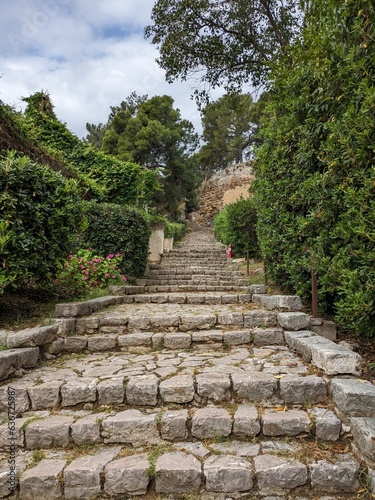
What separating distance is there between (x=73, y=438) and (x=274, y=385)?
1.48 metres

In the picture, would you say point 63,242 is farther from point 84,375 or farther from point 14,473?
point 14,473

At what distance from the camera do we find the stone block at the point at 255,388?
2434 millimetres

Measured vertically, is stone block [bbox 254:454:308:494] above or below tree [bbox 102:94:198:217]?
below

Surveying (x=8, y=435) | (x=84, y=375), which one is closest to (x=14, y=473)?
(x=8, y=435)

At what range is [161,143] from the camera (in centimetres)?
2011

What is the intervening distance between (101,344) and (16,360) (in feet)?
2.94

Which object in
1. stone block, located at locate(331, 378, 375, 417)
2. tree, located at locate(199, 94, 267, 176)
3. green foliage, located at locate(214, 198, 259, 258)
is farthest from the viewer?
tree, located at locate(199, 94, 267, 176)

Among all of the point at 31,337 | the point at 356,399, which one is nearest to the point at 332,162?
the point at 356,399

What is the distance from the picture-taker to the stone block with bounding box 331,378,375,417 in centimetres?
208

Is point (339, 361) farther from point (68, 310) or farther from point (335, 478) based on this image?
point (68, 310)

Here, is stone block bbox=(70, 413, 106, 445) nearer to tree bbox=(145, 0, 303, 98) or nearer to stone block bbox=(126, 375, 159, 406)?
stone block bbox=(126, 375, 159, 406)

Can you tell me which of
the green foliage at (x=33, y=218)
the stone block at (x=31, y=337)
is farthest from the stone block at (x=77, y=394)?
the green foliage at (x=33, y=218)

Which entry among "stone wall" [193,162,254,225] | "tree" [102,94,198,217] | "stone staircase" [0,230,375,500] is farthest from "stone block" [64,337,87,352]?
"stone wall" [193,162,254,225]

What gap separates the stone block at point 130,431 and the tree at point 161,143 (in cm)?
1806
